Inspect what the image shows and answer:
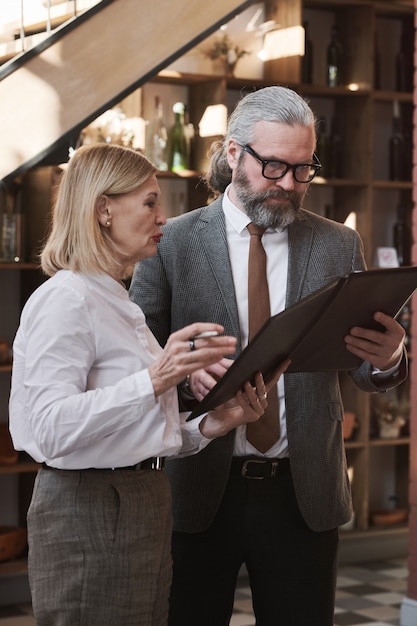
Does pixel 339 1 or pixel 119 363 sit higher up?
pixel 339 1

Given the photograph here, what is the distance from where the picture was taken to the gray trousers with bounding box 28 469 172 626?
184 centimetres

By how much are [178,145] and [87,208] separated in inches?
141

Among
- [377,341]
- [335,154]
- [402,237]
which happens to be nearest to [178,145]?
[335,154]

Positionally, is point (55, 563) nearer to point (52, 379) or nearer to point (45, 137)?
point (52, 379)

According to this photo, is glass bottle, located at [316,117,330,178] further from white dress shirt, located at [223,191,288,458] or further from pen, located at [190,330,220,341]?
pen, located at [190,330,220,341]

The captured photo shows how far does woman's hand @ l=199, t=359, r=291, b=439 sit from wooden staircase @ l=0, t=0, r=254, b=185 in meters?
2.34

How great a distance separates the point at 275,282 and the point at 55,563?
0.85 meters

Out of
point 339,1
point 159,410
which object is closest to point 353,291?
point 159,410

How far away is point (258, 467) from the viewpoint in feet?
7.48

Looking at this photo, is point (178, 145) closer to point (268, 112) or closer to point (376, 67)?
point (376, 67)

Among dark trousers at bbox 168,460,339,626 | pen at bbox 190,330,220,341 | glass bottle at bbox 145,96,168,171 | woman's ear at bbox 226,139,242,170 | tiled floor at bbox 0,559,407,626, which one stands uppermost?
glass bottle at bbox 145,96,168,171

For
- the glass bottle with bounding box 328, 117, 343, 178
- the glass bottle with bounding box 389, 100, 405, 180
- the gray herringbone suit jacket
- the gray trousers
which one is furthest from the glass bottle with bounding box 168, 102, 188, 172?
the gray trousers

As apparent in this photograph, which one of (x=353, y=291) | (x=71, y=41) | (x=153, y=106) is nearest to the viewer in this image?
(x=353, y=291)

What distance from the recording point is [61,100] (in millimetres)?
4160
